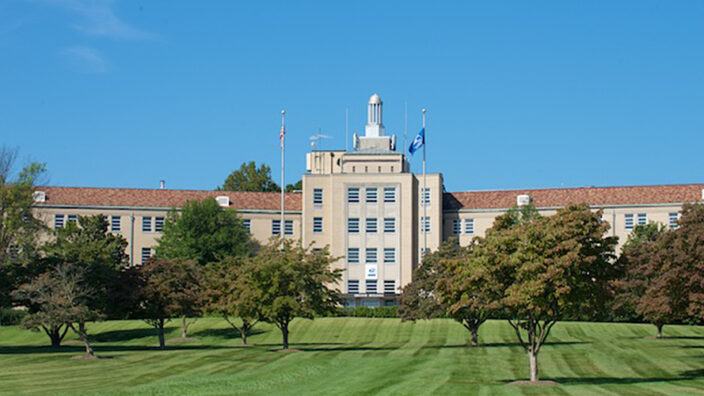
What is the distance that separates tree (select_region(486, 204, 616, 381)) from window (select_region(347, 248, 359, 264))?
54161mm

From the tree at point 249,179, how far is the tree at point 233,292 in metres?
60.7

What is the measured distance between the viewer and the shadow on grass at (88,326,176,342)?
69.9m

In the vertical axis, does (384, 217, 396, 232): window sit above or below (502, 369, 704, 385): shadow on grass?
above

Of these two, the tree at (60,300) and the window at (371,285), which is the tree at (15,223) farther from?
the window at (371,285)

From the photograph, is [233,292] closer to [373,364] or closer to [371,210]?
[373,364]

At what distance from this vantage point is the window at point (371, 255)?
296ft

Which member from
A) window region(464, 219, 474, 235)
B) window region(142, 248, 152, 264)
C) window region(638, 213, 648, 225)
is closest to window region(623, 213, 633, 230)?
window region(638, 213, 648, 225)

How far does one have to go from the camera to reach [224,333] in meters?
70.8

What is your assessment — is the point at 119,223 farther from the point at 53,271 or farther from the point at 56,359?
the point at 56,359

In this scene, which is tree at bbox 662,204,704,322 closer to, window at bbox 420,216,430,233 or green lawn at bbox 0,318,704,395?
green lawn at bbox 0,318,704,395

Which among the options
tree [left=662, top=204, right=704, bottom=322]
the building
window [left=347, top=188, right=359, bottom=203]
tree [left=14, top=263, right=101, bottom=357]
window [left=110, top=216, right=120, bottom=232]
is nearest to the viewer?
tree [left=662, top=204, right=704, bottom=322]

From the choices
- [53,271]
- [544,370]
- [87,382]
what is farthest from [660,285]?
[53,271]

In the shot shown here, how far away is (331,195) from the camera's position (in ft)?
299

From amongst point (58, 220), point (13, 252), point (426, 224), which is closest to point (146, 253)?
point (58, 220)
